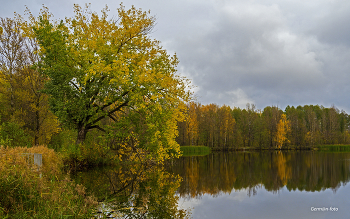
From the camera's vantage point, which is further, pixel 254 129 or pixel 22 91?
pixel 254 129

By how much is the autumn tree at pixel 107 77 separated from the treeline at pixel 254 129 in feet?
139

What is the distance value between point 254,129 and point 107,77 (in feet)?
215

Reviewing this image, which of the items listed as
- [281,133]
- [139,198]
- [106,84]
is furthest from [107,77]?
[281,133]

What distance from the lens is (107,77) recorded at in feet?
63.2

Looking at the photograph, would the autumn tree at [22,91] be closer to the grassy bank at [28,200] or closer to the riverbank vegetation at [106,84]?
the riverbank vegetation at [106,84]

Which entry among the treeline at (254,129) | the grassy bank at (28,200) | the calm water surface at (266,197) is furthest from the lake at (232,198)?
the treeline at (254,129)

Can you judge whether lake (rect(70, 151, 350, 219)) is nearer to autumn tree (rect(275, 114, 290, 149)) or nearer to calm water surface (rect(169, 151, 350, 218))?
calm water surface (rect(169, 151, 350, 218))

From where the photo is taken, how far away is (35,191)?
7.18 metres

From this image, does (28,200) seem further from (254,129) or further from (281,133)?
(254,129)

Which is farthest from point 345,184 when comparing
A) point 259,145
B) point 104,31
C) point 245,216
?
point 259,145

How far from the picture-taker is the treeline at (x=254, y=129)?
67.7m

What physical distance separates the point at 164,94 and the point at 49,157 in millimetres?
9340

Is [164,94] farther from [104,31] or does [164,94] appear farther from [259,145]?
[259,145]

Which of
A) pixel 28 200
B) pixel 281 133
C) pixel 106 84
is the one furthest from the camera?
pixel 281 133
